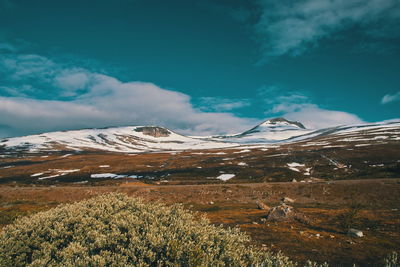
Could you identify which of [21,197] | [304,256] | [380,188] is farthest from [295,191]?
[21,197]

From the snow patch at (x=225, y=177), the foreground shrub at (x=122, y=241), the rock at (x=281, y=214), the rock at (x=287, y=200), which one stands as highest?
the foreground shrub at (x=122, y=241)

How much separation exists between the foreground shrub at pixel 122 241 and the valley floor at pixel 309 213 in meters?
4.39

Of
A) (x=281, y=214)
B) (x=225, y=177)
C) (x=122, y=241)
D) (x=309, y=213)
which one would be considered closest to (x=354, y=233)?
(x=281, y=214)

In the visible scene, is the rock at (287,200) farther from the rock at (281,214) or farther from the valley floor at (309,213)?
the rock at (281,214)

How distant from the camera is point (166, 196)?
5003 centimetres

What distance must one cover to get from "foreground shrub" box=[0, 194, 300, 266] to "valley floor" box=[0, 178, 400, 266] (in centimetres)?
439

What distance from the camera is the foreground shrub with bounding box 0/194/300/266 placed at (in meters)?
7.25

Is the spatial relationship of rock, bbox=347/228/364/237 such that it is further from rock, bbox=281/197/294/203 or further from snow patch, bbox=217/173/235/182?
snow patch, bbox=217/173/235/182

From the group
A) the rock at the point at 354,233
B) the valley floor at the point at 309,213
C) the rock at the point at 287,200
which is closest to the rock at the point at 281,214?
the valley floor at the point at 309,213

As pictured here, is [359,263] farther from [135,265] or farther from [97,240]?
[97,240]

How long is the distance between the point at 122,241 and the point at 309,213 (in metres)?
31.5

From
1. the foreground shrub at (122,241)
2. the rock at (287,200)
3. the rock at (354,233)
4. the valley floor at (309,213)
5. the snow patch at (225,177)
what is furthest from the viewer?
the snow patch at (225,177)

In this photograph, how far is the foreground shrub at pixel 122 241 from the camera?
7.25 meters

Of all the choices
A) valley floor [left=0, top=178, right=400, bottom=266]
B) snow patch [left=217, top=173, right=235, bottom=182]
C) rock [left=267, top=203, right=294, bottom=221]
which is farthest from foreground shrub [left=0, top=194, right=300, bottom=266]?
snow patch [left=217, top=173, right=235, bottom=182]
